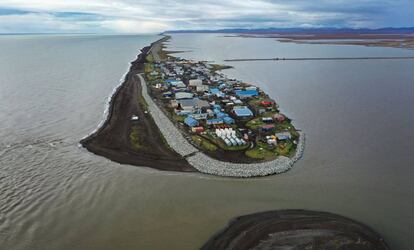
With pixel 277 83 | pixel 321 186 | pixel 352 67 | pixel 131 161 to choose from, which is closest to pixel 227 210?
pixel 321 186

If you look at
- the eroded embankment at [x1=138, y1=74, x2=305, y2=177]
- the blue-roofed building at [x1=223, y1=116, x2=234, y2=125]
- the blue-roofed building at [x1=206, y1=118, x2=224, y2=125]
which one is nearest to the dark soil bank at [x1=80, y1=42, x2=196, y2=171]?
the eroded embankment at [x1=138, y1=74, x2=305, y2=177]

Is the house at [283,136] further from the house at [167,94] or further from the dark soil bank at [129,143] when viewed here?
the house at [167,94]

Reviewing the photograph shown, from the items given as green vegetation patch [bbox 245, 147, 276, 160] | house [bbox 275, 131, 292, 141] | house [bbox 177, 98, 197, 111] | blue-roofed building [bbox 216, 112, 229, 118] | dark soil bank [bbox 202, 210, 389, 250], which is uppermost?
house [bbox 177, 98, 197, 111]

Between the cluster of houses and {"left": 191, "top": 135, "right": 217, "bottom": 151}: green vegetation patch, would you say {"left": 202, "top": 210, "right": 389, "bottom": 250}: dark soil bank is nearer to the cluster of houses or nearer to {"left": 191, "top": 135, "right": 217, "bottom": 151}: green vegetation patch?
{"left": 191, "top": 135, "right": 217, "bottom": 151}: green vegetation patch

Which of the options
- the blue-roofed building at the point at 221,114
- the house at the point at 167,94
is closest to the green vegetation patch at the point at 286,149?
the blue-roofed building at the point at 221,114

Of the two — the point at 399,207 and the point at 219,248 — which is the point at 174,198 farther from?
the point at 399,207

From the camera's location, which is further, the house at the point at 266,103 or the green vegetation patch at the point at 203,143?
the house at the point at 266,103

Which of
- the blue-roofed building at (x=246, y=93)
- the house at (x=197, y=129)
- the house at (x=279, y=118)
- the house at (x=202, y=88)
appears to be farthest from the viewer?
the house at (x=202, y=88)
